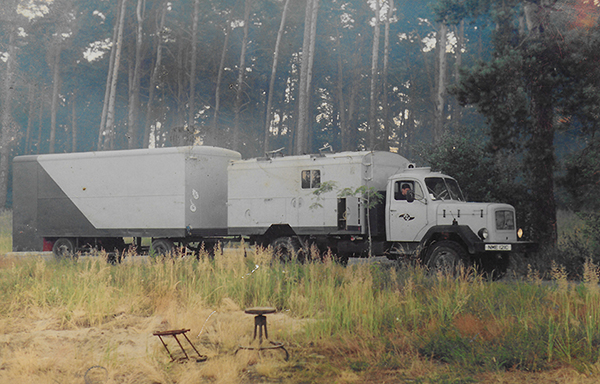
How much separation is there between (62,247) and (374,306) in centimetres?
1210

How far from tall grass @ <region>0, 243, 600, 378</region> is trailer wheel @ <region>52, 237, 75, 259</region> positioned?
4735 mm

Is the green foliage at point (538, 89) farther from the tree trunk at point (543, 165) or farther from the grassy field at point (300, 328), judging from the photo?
the grassy field at point (300, 328)

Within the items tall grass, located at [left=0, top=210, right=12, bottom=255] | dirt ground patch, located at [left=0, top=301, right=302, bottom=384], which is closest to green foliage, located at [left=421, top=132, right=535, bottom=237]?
dirt ground patch, located at [left=0, top=301, right=302, bottom=384]

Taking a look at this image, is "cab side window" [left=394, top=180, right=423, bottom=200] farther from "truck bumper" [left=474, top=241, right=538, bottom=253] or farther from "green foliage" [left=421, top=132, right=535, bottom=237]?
"green foliage" [left=421, top=132, right=535, bottom=237]

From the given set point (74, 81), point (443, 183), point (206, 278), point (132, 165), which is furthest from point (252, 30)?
point (206, 278)

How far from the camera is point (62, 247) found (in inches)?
703

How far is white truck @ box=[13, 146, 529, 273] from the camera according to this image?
1377cm

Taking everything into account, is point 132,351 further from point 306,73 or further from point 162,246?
point 306,73

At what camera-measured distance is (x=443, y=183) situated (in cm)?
1456

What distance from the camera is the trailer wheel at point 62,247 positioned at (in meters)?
17.7

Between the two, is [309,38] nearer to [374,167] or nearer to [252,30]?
[374,167]

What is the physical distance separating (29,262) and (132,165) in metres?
3.89

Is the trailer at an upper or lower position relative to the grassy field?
upper

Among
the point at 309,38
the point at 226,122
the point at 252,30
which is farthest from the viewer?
the point at 226,122
